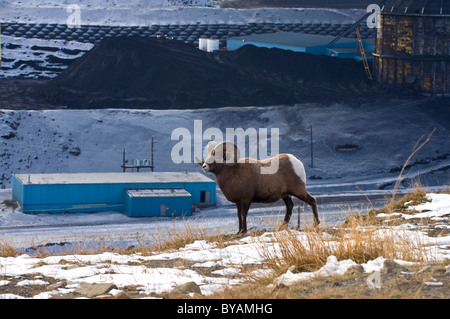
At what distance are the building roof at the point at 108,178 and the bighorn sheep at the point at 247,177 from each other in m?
22.9

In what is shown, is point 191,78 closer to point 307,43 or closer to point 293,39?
point 307,43

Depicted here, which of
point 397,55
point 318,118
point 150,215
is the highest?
point 397,55

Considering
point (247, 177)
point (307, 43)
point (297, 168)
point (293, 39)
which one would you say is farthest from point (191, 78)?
point (247, 177)

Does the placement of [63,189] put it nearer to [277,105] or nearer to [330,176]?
[330,176]

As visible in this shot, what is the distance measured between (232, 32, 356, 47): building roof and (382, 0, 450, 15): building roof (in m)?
12.6

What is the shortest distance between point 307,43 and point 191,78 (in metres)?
14.8

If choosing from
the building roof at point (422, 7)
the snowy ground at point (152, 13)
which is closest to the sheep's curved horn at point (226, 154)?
the building roof at point (422, 7)

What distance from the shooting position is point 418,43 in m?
53.9

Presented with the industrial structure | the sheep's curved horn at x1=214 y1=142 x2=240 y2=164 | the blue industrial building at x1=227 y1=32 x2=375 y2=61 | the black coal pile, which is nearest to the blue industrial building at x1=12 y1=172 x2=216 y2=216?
the black coal pile

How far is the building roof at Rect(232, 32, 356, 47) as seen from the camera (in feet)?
220
